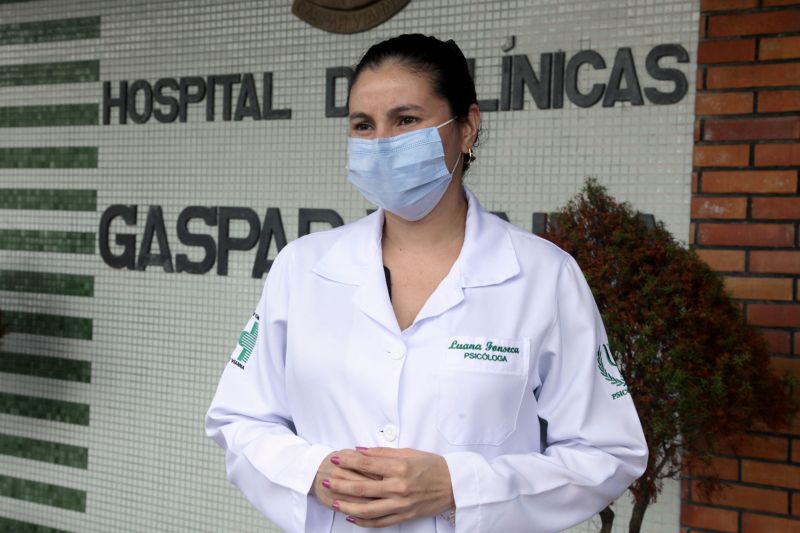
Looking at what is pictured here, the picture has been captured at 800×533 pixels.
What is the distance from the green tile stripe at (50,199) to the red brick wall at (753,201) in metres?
3.03

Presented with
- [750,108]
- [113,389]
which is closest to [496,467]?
[750,108]

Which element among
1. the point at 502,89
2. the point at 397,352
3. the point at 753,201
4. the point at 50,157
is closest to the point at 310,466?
the point at 397,352

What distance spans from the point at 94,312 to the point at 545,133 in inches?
100

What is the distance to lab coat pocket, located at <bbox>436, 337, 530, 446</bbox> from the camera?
172cm

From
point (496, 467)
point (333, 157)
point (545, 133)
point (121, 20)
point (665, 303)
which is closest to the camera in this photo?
point (496, 467)

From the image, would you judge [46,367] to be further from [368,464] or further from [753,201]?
[368,464]

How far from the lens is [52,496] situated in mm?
4809

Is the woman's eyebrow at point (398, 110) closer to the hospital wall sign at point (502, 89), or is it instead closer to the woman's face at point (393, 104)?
the woman's face at point (393, 104)

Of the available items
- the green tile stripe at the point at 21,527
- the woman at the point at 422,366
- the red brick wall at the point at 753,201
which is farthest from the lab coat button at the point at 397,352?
the green tile stripe at the point at 21,527

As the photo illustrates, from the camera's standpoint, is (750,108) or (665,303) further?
(750,108)

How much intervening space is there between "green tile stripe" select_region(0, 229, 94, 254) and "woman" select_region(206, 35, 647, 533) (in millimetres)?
3029

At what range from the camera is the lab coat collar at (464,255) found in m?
1.85

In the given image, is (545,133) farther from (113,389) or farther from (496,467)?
(113,389)

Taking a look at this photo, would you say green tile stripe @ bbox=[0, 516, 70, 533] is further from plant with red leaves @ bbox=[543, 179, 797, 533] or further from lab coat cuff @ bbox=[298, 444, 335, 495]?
lab coat cuff @ bbox=[298, 444, 335, 495]
